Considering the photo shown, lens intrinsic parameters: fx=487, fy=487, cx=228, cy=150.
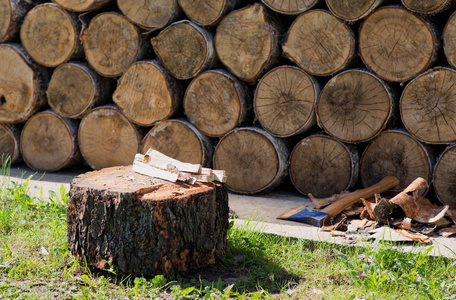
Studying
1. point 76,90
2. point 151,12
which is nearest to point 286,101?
point 151,12

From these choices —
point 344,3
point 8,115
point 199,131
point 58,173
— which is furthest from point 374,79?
point 8,115

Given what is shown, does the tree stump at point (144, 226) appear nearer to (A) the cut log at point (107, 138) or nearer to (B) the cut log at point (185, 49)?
(B) the cut log at point (185, 49)

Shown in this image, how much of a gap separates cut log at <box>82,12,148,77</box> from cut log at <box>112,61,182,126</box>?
127mm

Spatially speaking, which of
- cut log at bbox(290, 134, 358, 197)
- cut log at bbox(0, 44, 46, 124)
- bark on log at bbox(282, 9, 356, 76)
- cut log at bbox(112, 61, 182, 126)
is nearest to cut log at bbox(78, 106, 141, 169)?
cut log at bbox(112, 61, 182, 126)

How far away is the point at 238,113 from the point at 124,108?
3.57 feet

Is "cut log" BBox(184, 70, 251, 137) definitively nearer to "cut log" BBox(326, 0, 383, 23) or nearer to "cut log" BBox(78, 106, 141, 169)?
"cut log" BBox(78, 106, 141, 169)

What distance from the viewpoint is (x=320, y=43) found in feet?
12.2

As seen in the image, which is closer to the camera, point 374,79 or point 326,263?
point 326,263

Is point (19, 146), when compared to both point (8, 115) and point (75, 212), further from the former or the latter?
point (75, 212)

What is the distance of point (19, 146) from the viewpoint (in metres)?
4.95

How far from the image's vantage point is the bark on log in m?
3.64

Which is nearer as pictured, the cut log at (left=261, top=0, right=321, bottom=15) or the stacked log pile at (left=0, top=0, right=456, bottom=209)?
the stacked log pile at (left=0, top=0, right=456, bottom=209)

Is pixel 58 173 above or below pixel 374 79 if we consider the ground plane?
below

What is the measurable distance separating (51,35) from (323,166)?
277 cm
